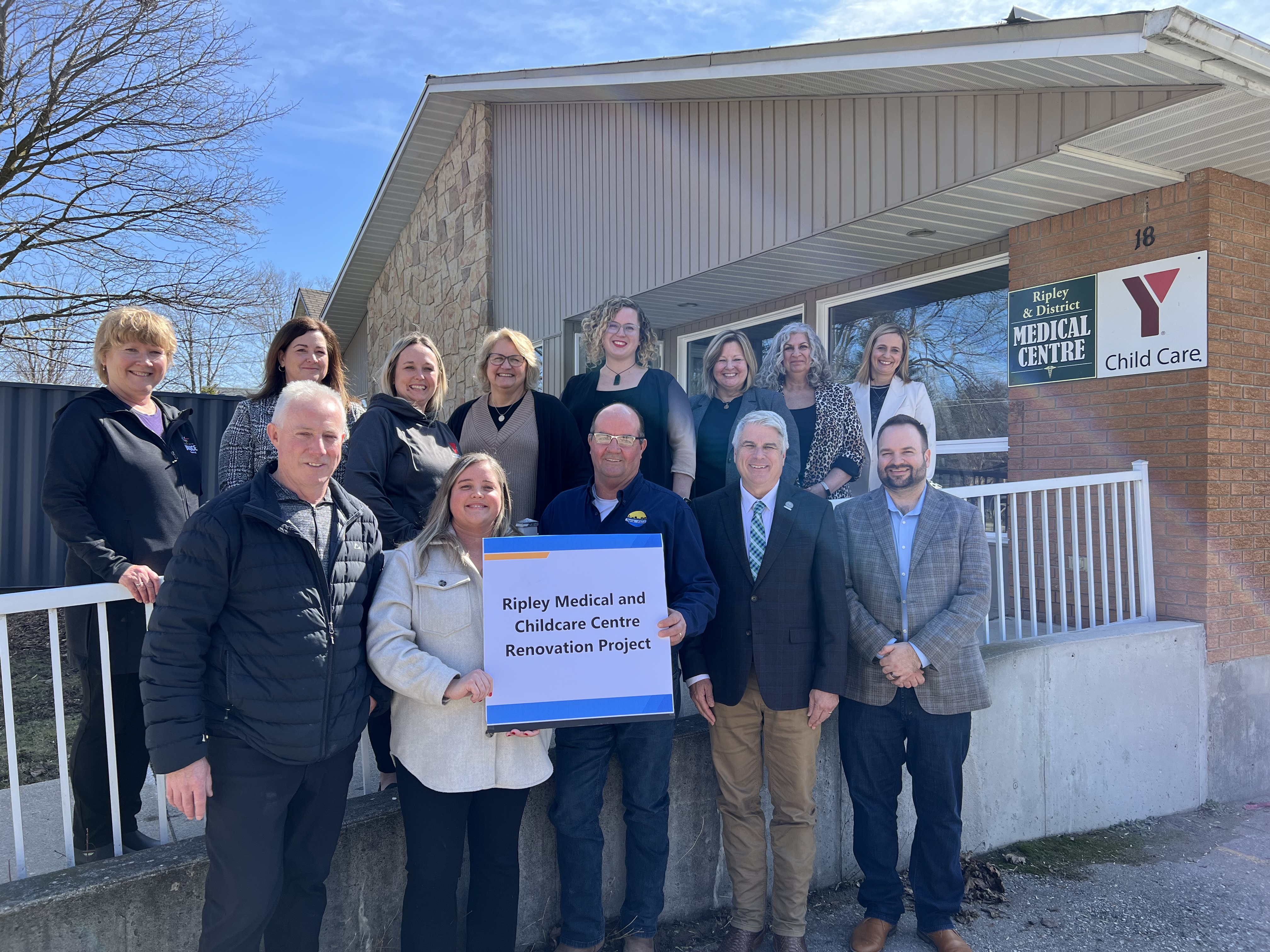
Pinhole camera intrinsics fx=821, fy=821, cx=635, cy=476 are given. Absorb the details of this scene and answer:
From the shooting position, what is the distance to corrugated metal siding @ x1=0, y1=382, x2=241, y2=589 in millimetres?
9312

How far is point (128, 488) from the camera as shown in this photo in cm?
287

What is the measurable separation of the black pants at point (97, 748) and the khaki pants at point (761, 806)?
2.12m

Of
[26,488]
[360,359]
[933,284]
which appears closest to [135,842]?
[933,284]

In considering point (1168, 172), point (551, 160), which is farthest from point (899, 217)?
point (551, 160)

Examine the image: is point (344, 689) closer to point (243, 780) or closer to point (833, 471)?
point (243, 780)

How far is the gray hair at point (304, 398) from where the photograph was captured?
2.34 meters

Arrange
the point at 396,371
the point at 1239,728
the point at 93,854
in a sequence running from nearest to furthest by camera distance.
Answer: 1. the point at 93,854
2. the point at 396,371
3. the point at 1239,728

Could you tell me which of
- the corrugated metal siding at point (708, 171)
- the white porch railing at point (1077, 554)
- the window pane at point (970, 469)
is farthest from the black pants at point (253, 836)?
the window pane at point (970, 469)

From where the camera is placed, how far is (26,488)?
9.47m

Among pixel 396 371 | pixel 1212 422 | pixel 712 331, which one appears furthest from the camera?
pixel 712 331

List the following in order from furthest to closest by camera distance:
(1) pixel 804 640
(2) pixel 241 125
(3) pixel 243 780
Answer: (2) pixel 241 125, (1) pixel 804 640, (3) pixel 243 780

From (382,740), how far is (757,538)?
64.2 inches

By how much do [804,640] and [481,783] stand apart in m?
1.26

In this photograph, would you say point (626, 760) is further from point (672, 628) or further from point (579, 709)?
point (672, 628)
